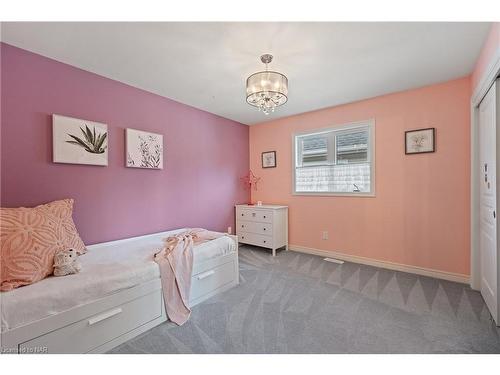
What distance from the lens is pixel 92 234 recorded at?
2.41 meters

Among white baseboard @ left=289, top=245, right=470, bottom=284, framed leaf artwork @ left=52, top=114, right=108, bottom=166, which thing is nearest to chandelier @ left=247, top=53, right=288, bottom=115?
framed leaf artwork @ left=52, top=114, right=108, bottom=166

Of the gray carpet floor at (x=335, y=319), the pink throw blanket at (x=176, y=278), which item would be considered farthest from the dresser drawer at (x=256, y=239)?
the pink throw blanket at (x=176, y=278)

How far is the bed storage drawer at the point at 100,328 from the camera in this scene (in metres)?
1.35

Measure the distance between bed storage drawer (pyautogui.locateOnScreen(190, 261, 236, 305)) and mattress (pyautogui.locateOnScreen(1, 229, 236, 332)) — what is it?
0.15 metres

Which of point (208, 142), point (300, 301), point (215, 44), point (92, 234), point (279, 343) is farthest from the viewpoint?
point (208, 142)

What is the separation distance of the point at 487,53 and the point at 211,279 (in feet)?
10.3

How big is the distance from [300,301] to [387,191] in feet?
6.33

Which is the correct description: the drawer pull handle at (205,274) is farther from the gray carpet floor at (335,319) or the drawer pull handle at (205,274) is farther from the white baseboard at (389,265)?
the white baseboard at (389,265)

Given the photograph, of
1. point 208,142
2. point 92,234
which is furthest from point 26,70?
point 208,142

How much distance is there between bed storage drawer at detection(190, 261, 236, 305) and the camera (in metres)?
2.19

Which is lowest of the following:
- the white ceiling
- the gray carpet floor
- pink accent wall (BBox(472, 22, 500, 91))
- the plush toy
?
the gray carpet floor

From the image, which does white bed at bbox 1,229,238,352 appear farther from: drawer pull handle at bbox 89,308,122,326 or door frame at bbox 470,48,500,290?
door frame at bbox 470,48,500,290
